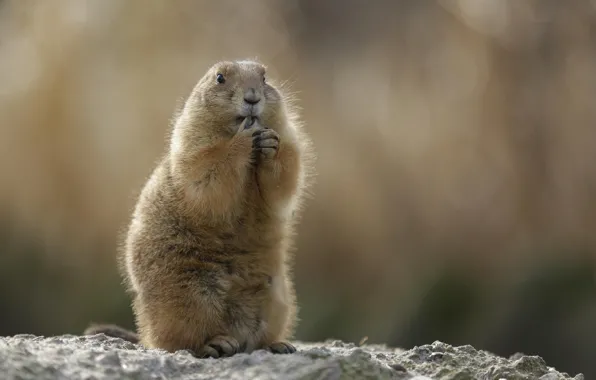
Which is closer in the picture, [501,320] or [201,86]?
[201,86]

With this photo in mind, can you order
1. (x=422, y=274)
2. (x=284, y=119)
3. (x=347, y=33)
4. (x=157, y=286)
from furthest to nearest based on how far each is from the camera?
(x=347, y=33), (x=422, y=274), (x=284, y=119), (x=157, y=286)

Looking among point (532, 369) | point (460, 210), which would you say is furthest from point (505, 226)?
point (532, 369)

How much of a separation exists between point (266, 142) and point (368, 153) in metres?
4.68

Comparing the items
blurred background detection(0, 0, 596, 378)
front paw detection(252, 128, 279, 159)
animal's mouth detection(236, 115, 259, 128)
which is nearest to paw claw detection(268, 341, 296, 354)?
front paw detection(252, 128, 279, 159)

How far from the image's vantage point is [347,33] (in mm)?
9406

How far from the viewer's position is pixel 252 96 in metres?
4.45

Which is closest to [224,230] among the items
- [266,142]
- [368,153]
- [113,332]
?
[266,142]

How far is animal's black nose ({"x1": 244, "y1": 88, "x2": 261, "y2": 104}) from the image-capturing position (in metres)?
4.45

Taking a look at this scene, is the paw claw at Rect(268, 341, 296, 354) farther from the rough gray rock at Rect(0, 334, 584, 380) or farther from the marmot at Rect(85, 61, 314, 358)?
the rough gray rock at Rect(0, 334, 584, 380)

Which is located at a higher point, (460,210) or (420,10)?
(420,10)

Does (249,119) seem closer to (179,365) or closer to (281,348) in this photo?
(281,348)

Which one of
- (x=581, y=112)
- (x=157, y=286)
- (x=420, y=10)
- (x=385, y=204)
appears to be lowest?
(x=157, y=286)

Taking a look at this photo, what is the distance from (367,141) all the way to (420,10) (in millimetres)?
1316

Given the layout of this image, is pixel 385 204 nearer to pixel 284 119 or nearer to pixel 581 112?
pixel 581 112
